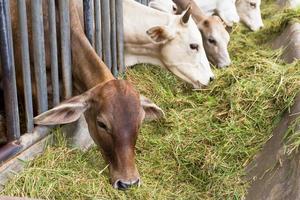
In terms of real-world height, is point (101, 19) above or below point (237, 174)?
above

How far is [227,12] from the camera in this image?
811 centimetres

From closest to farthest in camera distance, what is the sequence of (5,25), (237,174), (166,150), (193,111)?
(5,25) < (237,174) < (166,150) < (193,111)

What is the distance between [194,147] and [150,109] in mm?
535

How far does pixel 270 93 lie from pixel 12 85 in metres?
2.13

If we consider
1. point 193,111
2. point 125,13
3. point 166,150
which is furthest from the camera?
point 125,13

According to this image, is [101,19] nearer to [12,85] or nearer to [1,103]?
[1,103]

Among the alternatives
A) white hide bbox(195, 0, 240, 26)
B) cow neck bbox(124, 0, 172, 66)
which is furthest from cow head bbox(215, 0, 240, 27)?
cow neck bbox(124, 0, 172, 66)

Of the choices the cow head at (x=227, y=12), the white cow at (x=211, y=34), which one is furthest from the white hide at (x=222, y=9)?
the white cow at (x=211, y=34)

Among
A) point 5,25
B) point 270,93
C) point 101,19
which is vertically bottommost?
point 270,93

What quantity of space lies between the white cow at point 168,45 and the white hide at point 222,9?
2.32m

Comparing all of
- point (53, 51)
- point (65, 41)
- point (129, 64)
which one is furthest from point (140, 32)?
point (53, 51)

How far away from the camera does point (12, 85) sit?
3.75 m

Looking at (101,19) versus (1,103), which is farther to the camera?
(101,19)

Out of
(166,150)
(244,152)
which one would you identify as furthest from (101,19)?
(244,152)
